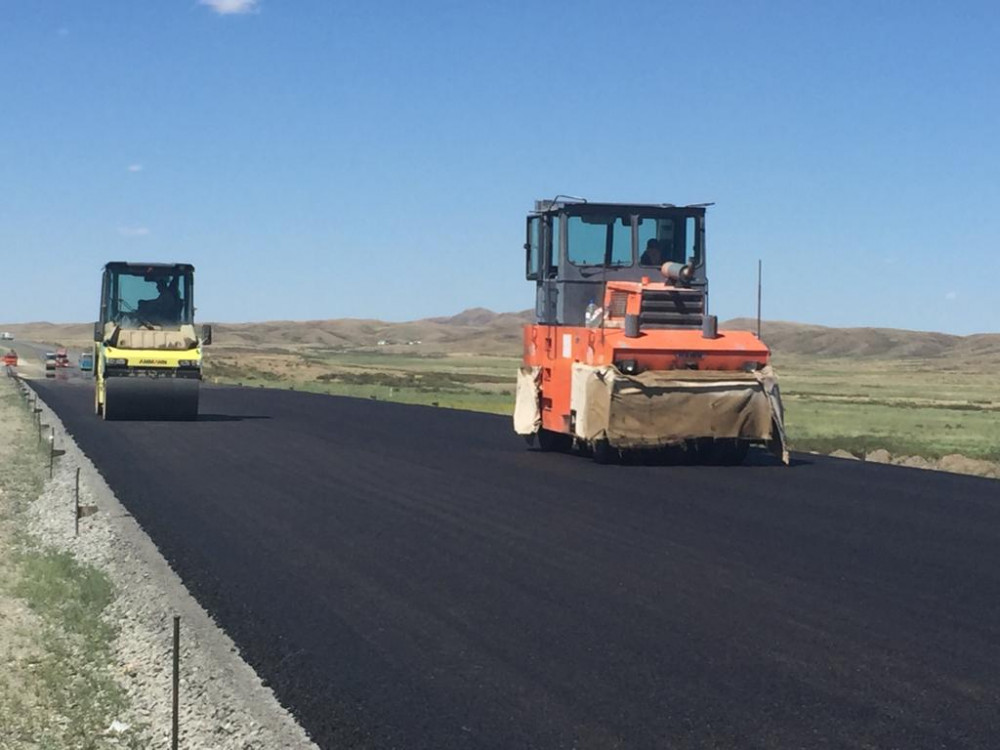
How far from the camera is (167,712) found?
8086 millimetres

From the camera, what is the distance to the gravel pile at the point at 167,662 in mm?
7531

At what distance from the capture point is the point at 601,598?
10594 millimetres

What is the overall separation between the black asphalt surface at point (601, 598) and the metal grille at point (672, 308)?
231 cm

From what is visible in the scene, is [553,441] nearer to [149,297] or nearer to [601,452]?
[601,452]

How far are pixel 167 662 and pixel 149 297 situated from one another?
25.2 m

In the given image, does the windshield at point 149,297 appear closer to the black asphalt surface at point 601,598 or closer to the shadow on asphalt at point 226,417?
the shadow on asphalt at point 226,417

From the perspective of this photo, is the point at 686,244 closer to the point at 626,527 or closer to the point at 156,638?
the point at 626,527

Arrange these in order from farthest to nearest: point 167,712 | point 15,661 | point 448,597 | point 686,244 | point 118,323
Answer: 1. point 118,323
2. point 686,244
3. point 448,597
4. point 15,661
5. point 167,712

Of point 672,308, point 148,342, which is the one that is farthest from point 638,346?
point 148,342

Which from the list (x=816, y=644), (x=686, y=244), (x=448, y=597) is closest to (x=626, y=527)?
(x=448, y=597)

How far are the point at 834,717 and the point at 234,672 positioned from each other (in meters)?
3.50

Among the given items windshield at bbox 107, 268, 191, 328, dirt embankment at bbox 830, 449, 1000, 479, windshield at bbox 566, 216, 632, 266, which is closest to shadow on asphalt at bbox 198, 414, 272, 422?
windshield at bbox 107, 268, 191, 328

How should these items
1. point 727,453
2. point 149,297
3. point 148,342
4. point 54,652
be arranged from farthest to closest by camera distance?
Result: 1. point 149,297
2. point 148,342
3. point 727,453
4. point 54,652

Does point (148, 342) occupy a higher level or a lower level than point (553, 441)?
higher
